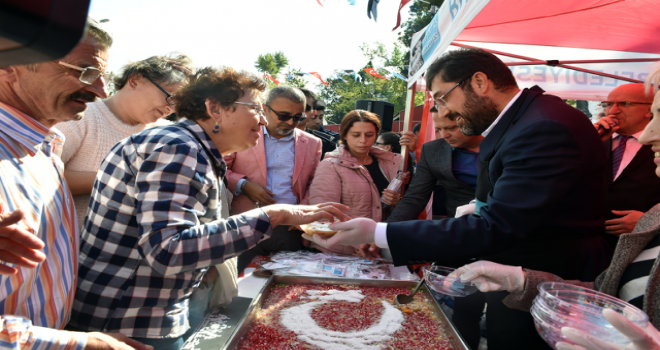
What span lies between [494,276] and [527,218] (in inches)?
10.5

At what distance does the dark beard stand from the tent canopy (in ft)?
2.36

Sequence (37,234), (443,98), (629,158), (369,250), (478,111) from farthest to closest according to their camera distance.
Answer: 1. (629,158)
2. (369,250)
3. (443,98)
4. (478,111)
5. (37,234)

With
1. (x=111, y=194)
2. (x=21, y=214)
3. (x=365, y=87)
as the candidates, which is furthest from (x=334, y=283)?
(x=365, y=87)

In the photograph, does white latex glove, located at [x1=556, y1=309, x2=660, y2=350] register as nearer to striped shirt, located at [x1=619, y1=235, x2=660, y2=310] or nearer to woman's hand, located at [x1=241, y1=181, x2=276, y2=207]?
striped shirt, located at [x1=619, y1=235, x2=660, y2=310]

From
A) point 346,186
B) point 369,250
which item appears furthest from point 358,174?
point 369,250

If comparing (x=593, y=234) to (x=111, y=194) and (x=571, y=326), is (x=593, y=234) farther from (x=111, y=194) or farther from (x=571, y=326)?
(x=111, y=194)

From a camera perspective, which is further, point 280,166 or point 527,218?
point 280,166

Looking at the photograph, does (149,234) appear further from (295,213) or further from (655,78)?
(655,78)

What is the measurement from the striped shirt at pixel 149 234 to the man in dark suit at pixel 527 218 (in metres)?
0.66

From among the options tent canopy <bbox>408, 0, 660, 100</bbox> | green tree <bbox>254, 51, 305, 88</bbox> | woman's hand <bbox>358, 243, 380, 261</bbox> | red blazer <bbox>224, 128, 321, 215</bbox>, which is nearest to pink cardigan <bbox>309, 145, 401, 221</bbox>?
red blazer <bbox>224, 128, 321, 215</bbox>

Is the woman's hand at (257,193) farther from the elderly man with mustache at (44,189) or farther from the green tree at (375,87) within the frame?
the green tree at (375,87)

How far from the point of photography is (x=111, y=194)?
4.60 feet

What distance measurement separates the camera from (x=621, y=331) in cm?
85

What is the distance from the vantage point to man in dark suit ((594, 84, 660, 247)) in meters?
2.69
